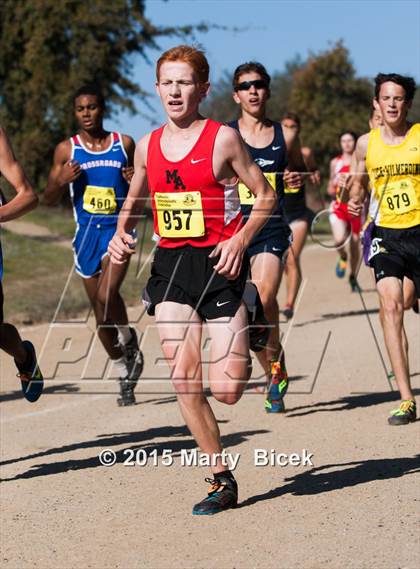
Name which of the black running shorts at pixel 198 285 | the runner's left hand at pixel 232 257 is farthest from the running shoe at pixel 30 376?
the runner's left hand at pixel 232 257

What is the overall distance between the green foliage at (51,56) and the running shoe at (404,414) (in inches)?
1120

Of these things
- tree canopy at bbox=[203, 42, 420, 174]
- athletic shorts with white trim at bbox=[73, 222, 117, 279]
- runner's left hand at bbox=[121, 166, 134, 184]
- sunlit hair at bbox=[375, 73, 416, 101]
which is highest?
sunlit hair at bbox=[375, 73, 416, 101]

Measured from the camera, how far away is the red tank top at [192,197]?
565 cm

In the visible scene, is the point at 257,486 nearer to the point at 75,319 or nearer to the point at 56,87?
the point at 75,319

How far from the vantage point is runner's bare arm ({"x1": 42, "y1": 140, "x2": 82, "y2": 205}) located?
29.1 feet

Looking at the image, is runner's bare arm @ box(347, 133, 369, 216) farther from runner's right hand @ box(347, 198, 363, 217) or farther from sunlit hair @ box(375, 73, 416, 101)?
sunlit hair @ box(375, 73, 416, 101)

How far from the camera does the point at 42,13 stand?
3522 cm

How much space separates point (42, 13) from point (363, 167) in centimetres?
2858

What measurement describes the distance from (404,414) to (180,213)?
273cm

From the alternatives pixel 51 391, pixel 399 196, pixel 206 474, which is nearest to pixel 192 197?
pixel 206 474

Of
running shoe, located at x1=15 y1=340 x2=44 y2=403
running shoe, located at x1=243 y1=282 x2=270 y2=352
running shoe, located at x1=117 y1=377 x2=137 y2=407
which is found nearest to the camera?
running shoe, located at x1=243 y1=282 x2=270 y2=352

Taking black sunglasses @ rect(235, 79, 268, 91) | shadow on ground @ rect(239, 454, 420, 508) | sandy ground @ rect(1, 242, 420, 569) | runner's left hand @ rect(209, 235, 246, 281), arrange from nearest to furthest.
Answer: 1. sandy ground @ rect(1, 242, 420, 569)
2. runner's left hand @ rect(209, 235, 246, 281)
3. shadow on ground @ rect(239, 454, 420, 508)
4. black sunglasses @ rect(235, 79, 268, 91)

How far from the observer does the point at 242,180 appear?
18.6ft

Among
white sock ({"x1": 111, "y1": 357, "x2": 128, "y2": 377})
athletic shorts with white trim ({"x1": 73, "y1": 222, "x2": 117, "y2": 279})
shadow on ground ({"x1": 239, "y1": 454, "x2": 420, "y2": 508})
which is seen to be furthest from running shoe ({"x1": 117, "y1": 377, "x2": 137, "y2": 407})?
shadow on ground ({"x1": 239, "y1": 454, "x2": 420, "y2": 508})
